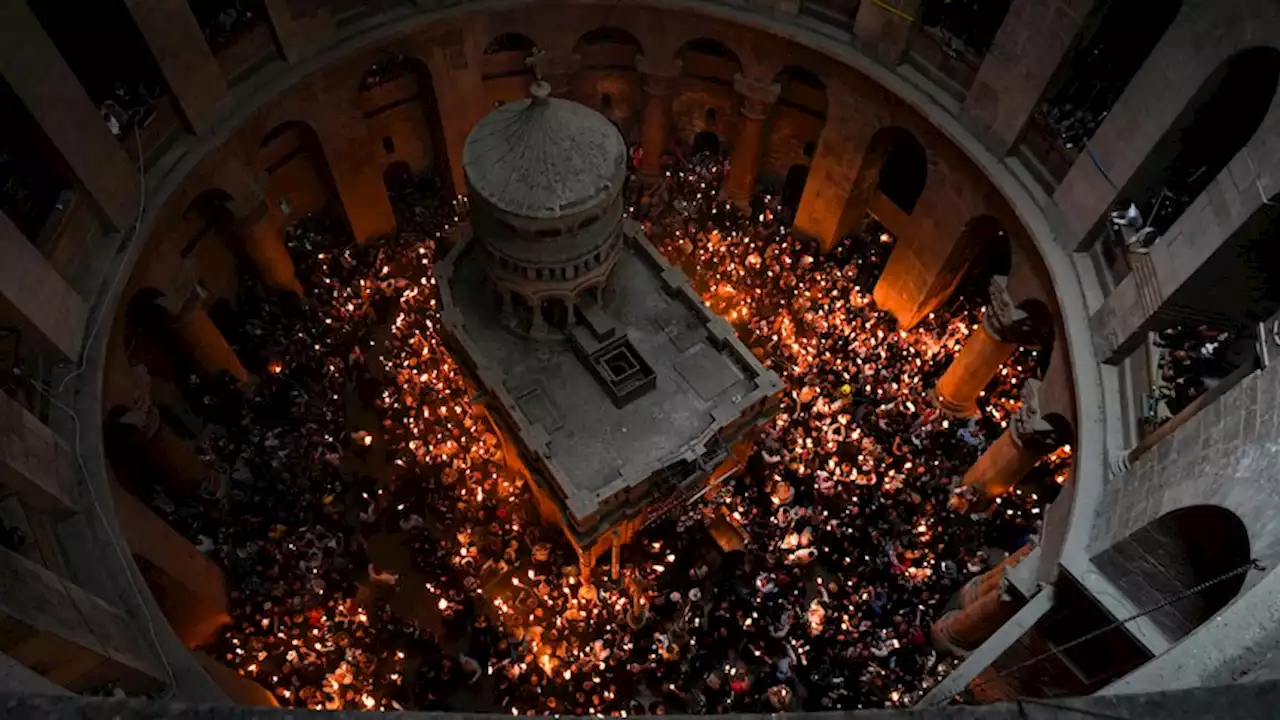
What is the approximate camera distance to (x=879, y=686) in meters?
17.1

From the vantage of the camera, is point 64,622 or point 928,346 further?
point 928,346

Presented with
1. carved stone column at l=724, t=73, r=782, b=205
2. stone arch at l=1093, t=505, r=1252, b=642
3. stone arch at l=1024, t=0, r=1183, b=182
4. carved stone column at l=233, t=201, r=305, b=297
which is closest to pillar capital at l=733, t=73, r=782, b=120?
carved stone column at l=724, t=73, r=782, b=205

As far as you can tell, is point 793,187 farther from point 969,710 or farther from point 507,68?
point 969,710

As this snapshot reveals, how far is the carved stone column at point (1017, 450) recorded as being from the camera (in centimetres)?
1745

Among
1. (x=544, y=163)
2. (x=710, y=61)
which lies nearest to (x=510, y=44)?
(x=710, y=61)

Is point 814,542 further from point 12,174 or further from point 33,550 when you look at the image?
point 12,174

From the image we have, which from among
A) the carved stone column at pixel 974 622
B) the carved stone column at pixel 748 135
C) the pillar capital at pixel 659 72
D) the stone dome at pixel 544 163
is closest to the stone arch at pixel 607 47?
the pillar capital at pixel 659 72

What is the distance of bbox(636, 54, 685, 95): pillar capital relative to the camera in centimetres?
2292

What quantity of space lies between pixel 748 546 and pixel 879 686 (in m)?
3.88

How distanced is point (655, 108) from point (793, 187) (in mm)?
4882

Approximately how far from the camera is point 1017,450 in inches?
725

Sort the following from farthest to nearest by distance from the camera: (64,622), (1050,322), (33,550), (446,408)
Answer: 1. (446,408)
2. (1050,322)
3. (33,550)
4. (64,622)

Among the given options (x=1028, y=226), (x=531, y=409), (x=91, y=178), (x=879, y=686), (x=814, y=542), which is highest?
(x=91, y=178)

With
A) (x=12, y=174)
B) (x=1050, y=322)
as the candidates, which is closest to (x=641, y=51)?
(x=1050, y=322)
